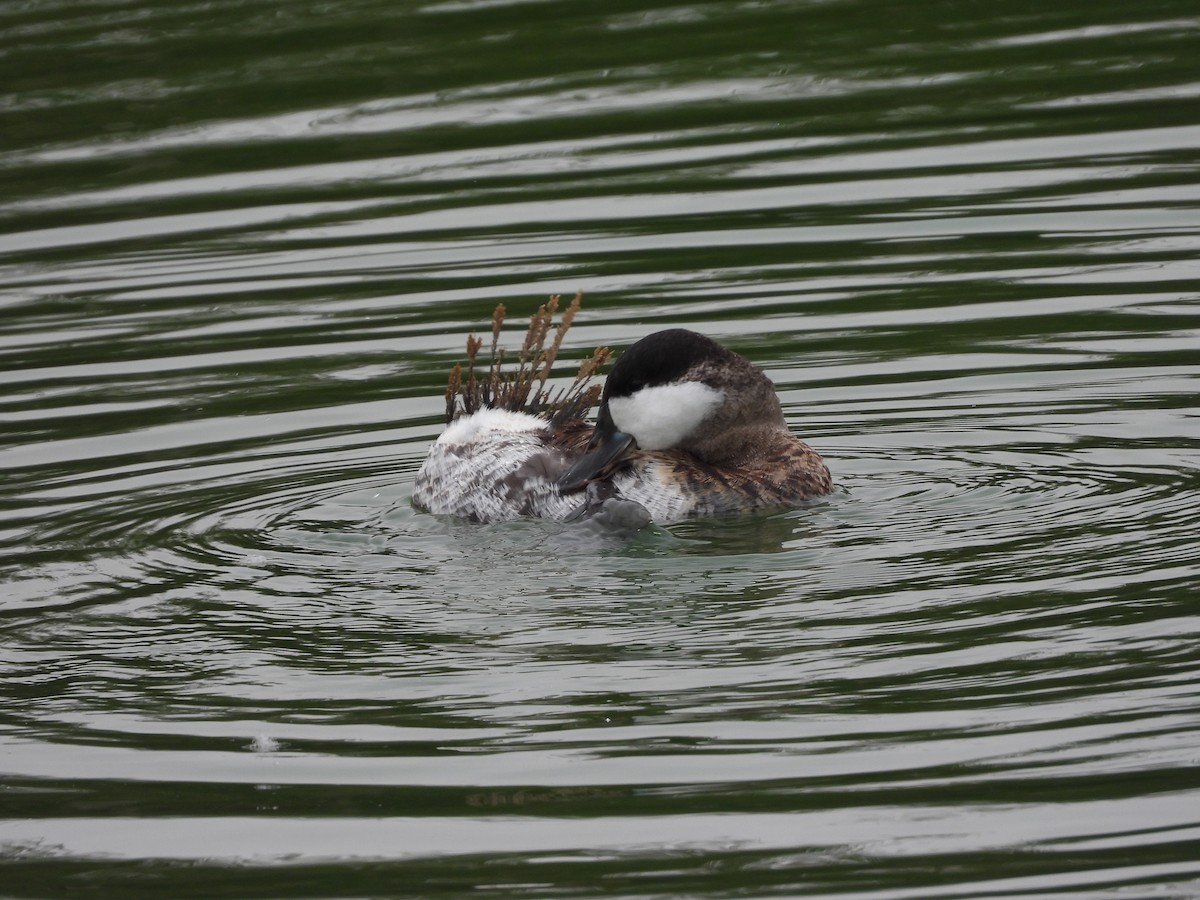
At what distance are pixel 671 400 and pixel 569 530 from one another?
627mm

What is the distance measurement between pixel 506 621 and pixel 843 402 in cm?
307

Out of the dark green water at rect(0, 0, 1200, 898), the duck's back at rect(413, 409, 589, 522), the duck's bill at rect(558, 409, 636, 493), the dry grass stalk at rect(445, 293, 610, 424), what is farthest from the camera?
the dry grass stalk at rect(445, 293, 610, 424)

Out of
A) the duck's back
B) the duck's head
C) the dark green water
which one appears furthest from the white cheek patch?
the dark green water

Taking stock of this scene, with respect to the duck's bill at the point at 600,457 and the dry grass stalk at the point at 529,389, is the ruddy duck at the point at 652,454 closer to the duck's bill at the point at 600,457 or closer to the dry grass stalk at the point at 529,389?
the duck's bill at the point at 600,457

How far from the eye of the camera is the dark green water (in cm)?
514

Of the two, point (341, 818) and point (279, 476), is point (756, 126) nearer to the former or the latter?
point (279, 476)

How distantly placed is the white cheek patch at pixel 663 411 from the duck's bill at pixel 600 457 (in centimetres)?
4

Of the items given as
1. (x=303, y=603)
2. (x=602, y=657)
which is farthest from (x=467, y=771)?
(x=303, y=603)

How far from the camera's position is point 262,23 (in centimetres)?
1435

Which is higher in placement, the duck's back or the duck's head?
the duck's head

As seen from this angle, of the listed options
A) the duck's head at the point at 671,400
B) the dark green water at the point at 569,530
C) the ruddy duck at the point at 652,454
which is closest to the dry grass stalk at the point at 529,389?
the ruddy duck at the point at 652,454

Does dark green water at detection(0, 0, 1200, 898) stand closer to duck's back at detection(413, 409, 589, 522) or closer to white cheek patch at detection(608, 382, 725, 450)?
duck's back at detection(413, 409, 589, 522)

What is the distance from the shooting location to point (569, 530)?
25.3 feet

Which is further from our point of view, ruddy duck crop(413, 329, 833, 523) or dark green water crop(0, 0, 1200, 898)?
ruddy duck crop(413, 329, 833, 523)
